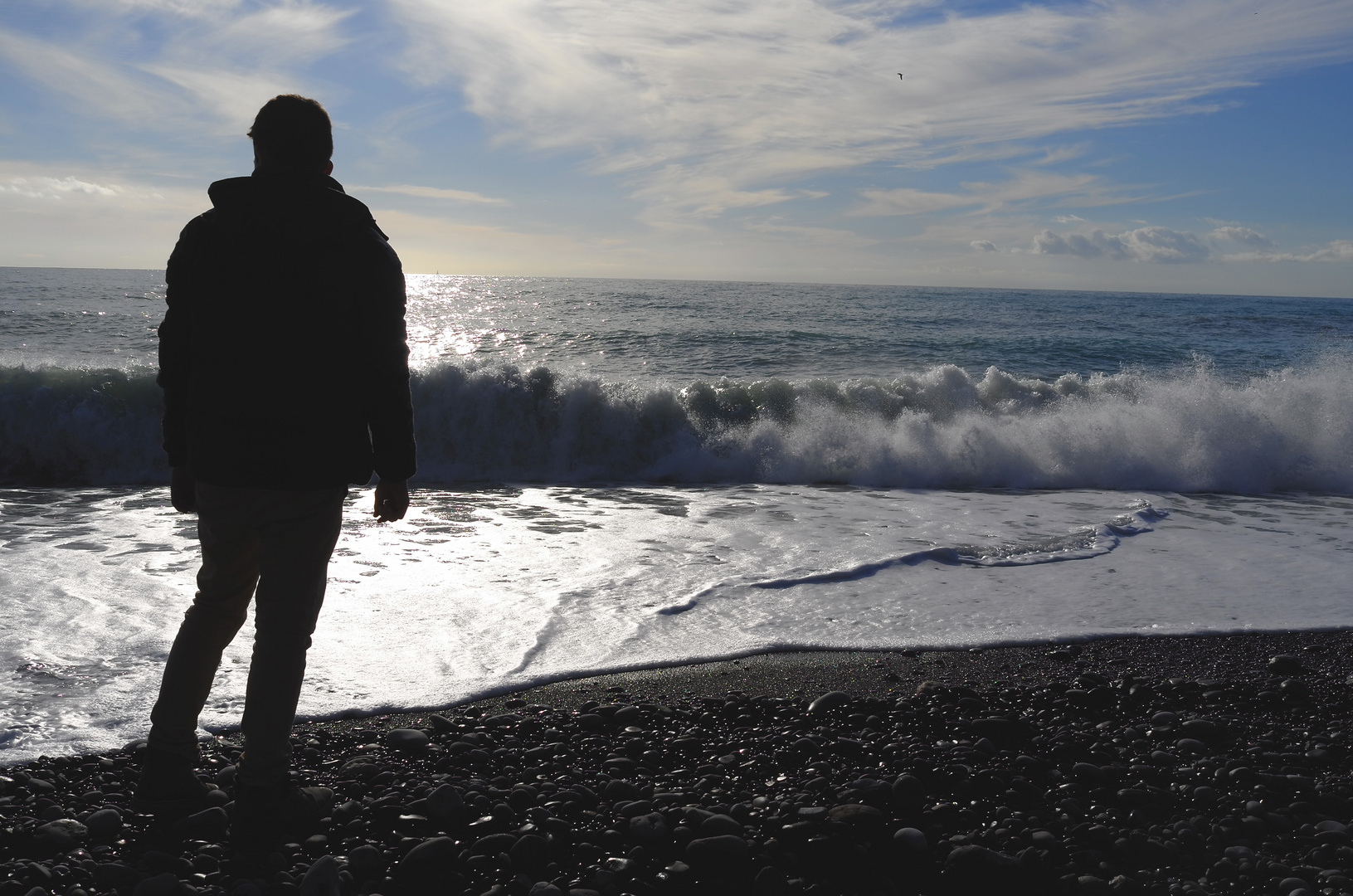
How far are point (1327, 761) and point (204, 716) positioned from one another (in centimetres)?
445

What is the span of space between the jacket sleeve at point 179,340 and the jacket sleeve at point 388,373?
489 mm

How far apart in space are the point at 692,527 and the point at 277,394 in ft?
16.9

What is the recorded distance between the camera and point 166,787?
2693mm

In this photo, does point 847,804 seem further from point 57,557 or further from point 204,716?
point 57,557

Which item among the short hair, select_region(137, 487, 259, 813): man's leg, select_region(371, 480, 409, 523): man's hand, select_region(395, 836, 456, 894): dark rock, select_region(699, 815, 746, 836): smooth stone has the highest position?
the short hair

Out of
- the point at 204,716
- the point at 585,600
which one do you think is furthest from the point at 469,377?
the point at 204,716

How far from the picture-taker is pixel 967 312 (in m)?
33.5

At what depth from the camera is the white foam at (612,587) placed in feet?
13.1

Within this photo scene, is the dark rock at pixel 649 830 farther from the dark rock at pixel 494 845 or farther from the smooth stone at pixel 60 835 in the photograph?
the smooth stone at pixel 60 835

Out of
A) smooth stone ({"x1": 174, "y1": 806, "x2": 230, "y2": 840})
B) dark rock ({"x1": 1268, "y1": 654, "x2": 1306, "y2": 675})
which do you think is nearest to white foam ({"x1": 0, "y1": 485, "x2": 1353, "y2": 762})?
dark rock ({"x1": 1268, "y1": 654, "x2": 1306, "y2": 675})

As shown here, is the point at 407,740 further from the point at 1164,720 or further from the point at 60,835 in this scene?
the point at 1164,720

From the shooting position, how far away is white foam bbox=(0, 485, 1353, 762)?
157 inches

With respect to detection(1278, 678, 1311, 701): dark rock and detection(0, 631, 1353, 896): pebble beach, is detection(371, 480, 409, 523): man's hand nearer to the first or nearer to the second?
detection(0, 631, 1353, 896): pebble beach

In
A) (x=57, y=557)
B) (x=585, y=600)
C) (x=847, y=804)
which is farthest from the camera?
(x=57, y=557)
